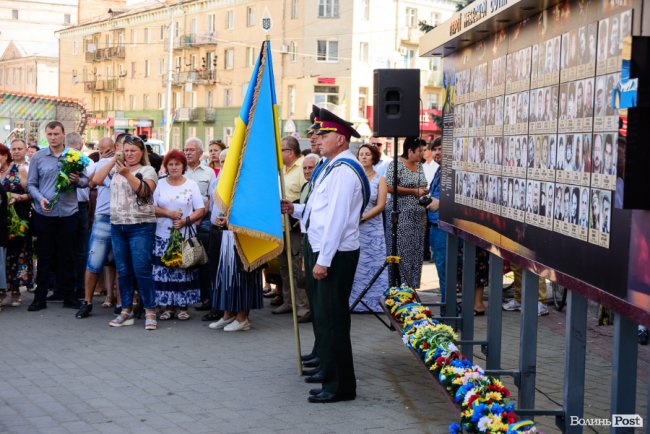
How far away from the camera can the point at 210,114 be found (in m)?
61.7

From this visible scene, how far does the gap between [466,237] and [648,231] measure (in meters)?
3.36

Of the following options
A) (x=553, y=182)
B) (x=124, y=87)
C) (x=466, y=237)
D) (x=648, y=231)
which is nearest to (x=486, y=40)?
(x=466, y=237)

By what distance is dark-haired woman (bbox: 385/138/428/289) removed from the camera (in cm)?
1111

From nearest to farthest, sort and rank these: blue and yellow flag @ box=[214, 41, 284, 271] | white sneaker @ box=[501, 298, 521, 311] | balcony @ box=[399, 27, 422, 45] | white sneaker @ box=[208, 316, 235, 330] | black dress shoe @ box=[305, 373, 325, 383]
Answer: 1. black dress shoe @ box=[305, 373, 325, 383]
2. blue and yellow flag @ box=[214, 41, 284, 271]
3. white sneaker @ box=[208, 316, 235, 330]
4. white sneaker @ box=[501, 298, 521, 311]
5. balcony @ box=[399, 27, 422, 45]

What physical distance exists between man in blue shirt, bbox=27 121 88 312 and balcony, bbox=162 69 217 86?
51504mm

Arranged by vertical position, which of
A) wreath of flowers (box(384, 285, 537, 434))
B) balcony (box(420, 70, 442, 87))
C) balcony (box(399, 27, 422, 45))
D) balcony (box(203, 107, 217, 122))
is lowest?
wreath of flowers (box(384, 285, 537, 434))

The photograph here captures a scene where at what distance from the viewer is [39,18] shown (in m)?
93.9

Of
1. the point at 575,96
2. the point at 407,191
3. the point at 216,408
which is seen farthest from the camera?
the point at 407,191

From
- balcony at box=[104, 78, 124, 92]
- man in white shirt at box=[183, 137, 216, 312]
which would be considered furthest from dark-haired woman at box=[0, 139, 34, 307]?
balcony at box=[104, 78, 124, 92]

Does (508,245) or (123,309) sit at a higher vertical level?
(508,245)

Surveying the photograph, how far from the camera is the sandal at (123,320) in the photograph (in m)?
9.98

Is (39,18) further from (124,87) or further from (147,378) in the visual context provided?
(147,378)

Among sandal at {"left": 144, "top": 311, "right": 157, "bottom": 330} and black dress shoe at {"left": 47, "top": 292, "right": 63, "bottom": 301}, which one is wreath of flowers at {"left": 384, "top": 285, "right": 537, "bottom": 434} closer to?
sandal at {"left": 144, "top": 311, "right": 157, "bottom": 330}

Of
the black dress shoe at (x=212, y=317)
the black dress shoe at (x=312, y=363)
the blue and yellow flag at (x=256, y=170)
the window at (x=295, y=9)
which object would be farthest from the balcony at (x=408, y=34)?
the black dress shoe at (x=312, y=363)
